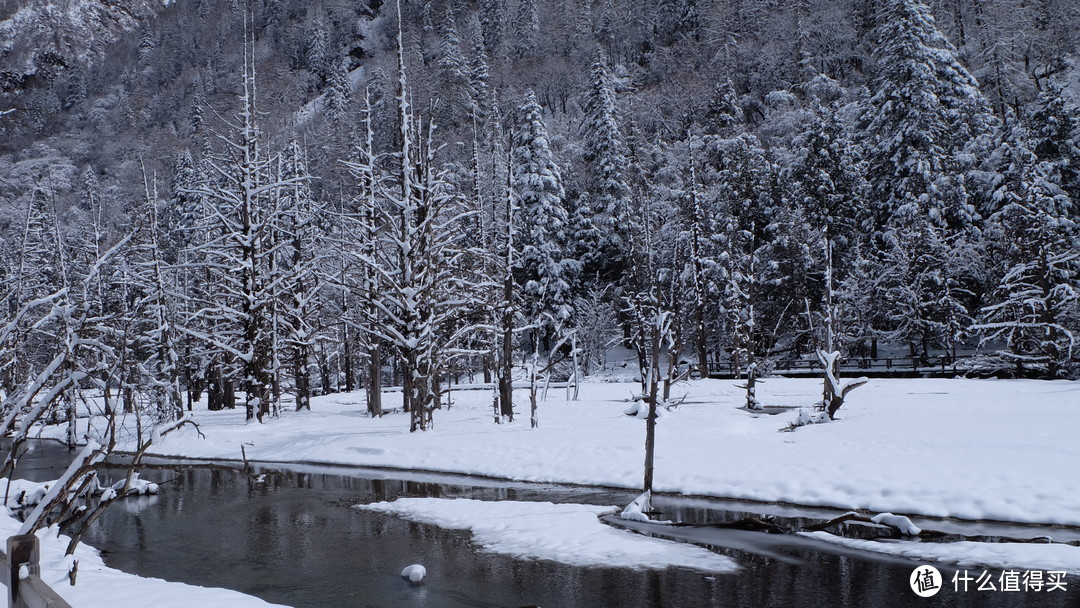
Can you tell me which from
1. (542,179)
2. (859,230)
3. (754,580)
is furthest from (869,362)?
(754,580)

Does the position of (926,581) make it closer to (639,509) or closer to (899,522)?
(899,522)

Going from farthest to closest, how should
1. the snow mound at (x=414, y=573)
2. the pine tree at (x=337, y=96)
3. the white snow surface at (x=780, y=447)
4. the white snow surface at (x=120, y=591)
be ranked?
the pine tree at (x=337, y=96), the white snow surface at (x=780, y=447), the snow mound at (x=414, y=573), the white snow surface at (x=120, y=591)

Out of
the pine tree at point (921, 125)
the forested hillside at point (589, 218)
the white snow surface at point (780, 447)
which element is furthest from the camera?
the pine tree at point (921, 125)

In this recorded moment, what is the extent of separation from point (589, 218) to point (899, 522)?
43154 mm

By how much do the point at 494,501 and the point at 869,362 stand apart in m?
34.7

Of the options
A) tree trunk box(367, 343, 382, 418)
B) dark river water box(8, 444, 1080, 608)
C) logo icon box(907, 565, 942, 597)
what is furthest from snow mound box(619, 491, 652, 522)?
tree trunk box(367, 343, 382, 418)

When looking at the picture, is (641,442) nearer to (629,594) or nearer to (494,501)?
(494,501)

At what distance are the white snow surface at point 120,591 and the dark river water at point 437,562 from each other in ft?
4.19

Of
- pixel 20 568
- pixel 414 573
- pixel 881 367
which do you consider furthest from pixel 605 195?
pixel 20 568

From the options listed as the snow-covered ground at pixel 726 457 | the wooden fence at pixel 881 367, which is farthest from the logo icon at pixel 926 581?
the wooden fence at pixel 881 367

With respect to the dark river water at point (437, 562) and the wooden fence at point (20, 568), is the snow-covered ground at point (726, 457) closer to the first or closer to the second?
the dark river water at point (437, 562)

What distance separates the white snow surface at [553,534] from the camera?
38.8 ft

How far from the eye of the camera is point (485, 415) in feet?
96.9

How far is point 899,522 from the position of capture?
42.4ft
